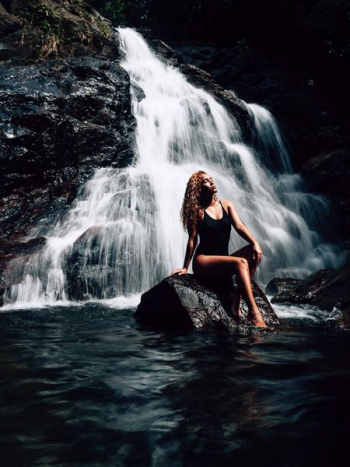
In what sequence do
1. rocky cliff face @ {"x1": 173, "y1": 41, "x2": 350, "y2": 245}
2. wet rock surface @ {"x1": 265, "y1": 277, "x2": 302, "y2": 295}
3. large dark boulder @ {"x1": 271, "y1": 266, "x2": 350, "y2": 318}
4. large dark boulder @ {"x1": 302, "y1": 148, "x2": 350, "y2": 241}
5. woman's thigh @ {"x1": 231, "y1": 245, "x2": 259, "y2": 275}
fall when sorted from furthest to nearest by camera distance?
rocky cliff face @ {"x1": 173, "y1": 41, "x2": 350, "y2": 245} → large dark boulder @ {"x1": 302, "y1": 148, "x2": 350, "y2": 241} → wet rock surface @ {"x1": 265, "y1": 277, "x2": 302, "y2": 295} → large dark boulder @ {"x1": 271, "y1": 266, "x2": 350, "y2": 318} → woman's thigh @ {"x1": 231, "y1": 245, "x2": 259, "y2": 275}

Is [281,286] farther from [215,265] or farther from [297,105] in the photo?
[297,105]

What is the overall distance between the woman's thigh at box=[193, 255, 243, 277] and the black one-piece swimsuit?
0.12m

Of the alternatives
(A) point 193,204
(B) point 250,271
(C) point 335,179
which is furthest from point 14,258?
(C) point 335,179

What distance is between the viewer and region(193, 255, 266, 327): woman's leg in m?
5.28

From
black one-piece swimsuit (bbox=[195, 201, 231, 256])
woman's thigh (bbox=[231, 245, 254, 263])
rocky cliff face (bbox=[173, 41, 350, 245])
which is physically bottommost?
woman's thigh (bbox=[231, 245, 254, 263])

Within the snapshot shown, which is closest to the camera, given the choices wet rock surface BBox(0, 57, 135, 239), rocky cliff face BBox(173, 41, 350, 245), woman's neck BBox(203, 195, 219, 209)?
woman's neck BBox(203, 195, 219, 209)

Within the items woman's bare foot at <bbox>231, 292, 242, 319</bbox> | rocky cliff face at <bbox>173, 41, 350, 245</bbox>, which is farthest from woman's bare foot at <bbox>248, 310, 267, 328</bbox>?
rocky cliff face at <bbox>173, 41, 350, 245</bbox>

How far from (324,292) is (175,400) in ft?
17.3

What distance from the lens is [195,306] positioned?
5492 millimetres

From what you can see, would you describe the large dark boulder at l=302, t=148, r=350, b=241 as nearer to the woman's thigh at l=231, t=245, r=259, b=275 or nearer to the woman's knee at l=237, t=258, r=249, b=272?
the woman's thigh at l=231, t=245, r=259, b=275

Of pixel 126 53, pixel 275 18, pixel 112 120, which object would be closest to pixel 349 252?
pixel 112 120

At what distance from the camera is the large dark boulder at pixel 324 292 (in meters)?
6.96

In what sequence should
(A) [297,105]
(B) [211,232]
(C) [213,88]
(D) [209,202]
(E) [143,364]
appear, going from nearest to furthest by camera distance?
(E) [143,364], (B) [211,232], (D) [209,202], (C) [213,88], (A) [297,105]

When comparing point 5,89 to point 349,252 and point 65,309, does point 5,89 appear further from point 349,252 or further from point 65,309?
point 349,252
